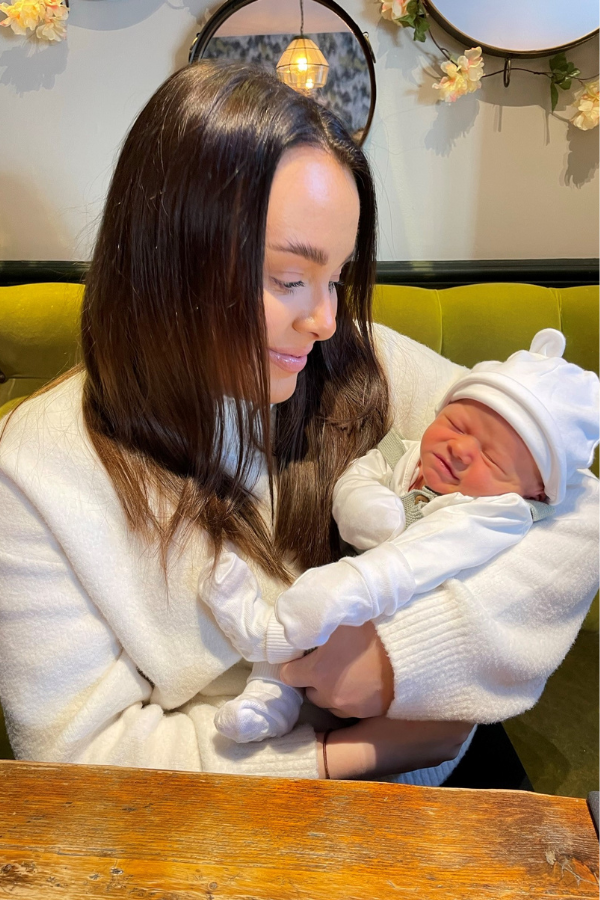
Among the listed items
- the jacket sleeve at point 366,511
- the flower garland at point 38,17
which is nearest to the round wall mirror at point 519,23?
the flower garland at point 38,17

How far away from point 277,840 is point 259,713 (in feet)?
1.06

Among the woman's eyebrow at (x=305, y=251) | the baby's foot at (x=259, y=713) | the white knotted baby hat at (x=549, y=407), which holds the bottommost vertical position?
the baby's foot at (x=259, y=713)

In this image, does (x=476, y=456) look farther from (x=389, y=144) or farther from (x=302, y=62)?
(x=302, y=62)

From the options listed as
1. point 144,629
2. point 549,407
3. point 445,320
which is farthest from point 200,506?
point 445,320

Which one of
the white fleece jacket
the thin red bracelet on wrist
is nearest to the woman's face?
the white fleece jacket

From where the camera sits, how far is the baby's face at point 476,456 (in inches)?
39.6

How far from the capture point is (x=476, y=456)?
103 centimetres

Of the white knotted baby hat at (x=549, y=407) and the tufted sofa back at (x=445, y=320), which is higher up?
the tufted sofa back at (x=445, y=320)

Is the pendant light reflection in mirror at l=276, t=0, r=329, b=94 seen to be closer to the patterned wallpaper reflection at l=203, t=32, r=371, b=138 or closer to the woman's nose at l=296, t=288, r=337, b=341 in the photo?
the patterned wallpaper reflection at l=203, t=32, r=371, b=138

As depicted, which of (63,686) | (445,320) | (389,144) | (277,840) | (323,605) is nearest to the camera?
(277,840)

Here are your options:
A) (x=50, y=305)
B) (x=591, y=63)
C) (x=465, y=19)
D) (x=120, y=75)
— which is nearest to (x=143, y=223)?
(x=50, y=305)

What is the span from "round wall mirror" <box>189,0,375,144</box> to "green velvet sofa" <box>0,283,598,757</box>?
1.87ft

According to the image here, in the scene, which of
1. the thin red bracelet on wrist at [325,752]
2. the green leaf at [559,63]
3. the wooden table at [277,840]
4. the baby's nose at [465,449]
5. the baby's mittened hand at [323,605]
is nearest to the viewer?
the wooden table at [277,840]

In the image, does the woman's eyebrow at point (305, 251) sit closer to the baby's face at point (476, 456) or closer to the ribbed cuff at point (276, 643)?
the baby's face at point (476, 456)
